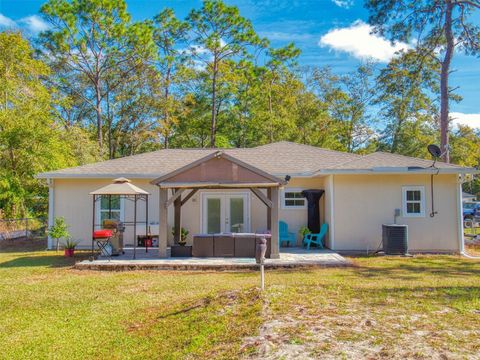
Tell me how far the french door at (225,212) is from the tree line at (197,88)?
12.9m

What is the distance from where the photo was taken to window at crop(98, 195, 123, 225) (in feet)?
45.5

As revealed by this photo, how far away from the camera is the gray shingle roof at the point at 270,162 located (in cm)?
1300

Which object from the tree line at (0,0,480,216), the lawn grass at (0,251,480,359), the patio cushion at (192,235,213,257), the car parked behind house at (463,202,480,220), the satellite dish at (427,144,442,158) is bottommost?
the lawn grass at (0,251,480,359)

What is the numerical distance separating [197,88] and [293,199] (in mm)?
19441

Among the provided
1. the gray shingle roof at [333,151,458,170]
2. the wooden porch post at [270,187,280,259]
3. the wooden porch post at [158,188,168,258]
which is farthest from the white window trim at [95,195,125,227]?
the gray shingle roof at [333,151,458,170]

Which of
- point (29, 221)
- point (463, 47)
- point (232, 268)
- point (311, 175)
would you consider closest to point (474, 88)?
point (463, 47)

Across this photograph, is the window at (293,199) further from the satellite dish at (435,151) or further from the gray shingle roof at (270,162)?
the satellite dish at (435,151)

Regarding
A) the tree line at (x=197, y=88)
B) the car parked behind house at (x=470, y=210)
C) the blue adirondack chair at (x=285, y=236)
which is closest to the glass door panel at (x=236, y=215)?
the blue adirondack chair at (x=285, y=236)

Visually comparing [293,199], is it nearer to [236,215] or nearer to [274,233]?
[236,215]

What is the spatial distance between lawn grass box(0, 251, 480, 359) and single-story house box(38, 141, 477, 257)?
3122 mm

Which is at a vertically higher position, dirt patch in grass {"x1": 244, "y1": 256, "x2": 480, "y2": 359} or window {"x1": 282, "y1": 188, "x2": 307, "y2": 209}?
window {"x1": 282, "y1": 188, "x2": 307, "y2": 209}

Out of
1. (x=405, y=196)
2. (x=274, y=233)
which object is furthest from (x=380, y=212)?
(x=274, y=233)

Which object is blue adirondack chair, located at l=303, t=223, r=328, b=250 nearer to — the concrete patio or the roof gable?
the concrete patio

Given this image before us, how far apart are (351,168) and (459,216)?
3845 millimetres
